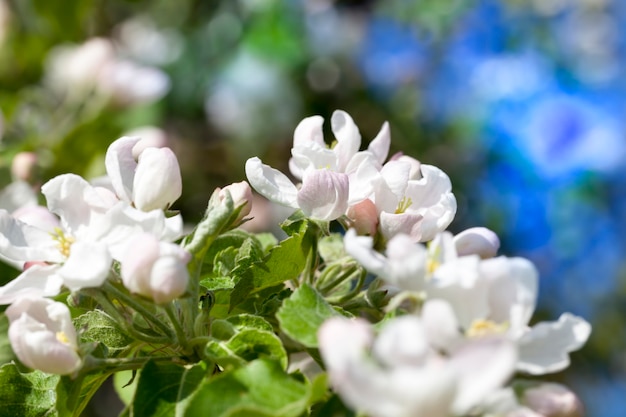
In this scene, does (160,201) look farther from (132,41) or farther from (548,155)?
(548,155)

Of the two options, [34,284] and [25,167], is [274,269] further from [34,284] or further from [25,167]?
[25,167]

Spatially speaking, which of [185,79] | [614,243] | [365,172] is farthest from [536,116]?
[365,172]

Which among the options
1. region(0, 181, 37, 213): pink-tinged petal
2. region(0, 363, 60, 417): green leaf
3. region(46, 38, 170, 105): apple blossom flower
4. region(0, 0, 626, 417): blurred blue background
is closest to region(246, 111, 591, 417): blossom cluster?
region(0, 363, 60, 417): green leaf

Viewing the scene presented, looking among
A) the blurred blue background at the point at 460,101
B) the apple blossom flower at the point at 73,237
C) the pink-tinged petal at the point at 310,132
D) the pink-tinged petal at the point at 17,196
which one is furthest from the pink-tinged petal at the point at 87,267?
the blurred blue background at the point at 460,101

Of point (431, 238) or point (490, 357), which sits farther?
point (431, 238)

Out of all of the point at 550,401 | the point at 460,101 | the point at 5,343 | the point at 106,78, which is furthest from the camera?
the point at 460,101

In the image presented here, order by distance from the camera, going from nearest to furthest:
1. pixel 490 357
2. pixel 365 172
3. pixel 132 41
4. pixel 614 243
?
pixel 490 357
pixel 365 172
pixel 132 41
pixel 614 243

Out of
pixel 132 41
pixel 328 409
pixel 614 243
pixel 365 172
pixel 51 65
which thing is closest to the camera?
pixel 328 409

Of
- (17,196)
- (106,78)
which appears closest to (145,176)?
(17,196)
